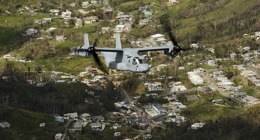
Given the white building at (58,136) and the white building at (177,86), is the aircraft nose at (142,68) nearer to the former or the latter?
the white building at (58,136)

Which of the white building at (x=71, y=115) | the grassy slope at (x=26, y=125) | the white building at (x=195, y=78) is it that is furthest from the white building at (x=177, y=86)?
the grassy slope at (x=26, y=125)

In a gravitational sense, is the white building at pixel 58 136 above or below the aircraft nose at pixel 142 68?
below

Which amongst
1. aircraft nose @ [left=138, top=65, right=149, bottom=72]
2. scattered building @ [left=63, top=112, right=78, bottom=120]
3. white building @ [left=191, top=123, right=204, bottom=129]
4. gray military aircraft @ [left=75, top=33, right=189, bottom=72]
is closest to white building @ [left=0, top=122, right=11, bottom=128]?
scattered building @ [left=63, top=112, right=78, bottom=120]

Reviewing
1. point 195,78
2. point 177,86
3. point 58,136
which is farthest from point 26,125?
point 195,78

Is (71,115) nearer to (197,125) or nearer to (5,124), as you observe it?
(5,124)

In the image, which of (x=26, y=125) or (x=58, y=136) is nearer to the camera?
(x=58, y=136)

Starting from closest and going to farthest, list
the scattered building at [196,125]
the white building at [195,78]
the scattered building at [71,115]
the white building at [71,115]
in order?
the scattered building at [196,125] → the scattered building at [71,115] → the white building at [71,115] → the white building at [195,78]

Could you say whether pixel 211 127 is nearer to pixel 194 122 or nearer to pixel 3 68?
pixel 194 122

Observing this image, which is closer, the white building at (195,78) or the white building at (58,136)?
the white building at (58,136)

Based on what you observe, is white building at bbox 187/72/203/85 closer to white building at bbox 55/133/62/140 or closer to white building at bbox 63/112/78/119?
white building at bbox 63/112/78/119

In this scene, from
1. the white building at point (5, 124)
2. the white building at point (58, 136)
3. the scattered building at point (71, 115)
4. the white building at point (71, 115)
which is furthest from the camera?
the white building at point (71, 115)

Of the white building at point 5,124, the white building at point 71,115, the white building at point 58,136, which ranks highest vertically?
the white building at point 5,124

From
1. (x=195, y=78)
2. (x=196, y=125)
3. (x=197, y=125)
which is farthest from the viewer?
(x=195, y=78)
